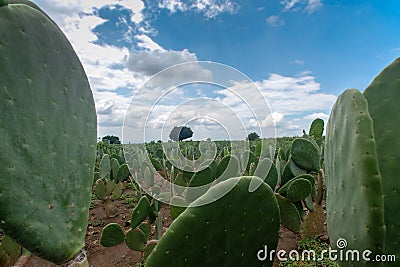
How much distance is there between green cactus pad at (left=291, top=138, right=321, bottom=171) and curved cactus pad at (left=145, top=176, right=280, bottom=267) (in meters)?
1.44

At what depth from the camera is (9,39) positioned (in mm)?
696

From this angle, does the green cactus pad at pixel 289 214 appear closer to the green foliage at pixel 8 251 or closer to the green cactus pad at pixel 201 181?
the green cactus pad at pixel 201 181

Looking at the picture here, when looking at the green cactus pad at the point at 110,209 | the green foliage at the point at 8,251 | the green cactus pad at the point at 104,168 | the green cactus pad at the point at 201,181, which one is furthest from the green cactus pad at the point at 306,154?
the green cactus pad at the point at 104,168

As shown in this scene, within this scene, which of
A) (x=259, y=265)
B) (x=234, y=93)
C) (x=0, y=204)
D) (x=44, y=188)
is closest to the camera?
(x=0, y=204)

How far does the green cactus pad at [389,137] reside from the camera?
83cm

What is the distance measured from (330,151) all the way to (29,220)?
896mm

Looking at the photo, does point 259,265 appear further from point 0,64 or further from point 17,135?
point 0,64

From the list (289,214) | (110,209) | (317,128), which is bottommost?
(110,209)

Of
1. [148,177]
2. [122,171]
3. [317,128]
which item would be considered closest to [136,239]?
[148,177]

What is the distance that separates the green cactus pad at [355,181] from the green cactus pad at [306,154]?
139 cm

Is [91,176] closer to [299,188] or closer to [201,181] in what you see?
[201,181]

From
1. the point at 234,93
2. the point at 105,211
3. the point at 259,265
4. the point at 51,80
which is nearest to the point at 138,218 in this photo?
the point at 234,93

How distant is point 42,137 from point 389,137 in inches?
36.5

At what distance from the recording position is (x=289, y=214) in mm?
1936
